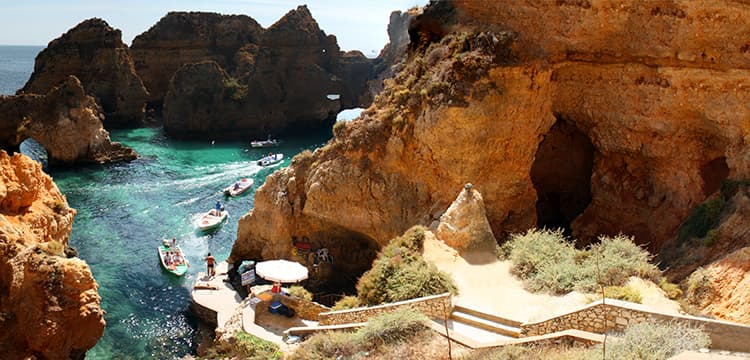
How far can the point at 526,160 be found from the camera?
19.5 metres

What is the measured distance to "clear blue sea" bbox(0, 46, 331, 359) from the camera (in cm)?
2228

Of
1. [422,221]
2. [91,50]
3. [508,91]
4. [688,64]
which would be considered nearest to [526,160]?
[508,91]

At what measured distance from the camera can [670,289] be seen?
12828 millimetres

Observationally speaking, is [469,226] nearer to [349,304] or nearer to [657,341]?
[349,304]

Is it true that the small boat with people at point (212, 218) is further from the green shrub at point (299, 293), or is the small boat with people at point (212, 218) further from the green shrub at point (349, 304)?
the green shrub at point (349, 304)

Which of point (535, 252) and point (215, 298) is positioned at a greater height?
point (535, 252)

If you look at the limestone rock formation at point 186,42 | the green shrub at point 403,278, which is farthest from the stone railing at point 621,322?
the limestone rock formation at point 186,42

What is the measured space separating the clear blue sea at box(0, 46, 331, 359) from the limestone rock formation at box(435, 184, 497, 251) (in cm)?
1093

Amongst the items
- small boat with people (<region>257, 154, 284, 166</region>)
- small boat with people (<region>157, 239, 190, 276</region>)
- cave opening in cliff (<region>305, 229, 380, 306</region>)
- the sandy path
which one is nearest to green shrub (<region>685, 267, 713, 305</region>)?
the sandy path

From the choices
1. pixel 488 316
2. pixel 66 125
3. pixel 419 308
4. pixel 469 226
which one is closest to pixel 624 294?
pixel 488 316

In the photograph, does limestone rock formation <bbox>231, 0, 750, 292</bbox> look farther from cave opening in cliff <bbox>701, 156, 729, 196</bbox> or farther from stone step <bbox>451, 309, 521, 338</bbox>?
stone step <bbox>451, 309, 521, 338</bbox>

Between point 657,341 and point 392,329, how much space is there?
5.04 meters

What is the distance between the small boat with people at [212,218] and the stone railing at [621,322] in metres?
24.6

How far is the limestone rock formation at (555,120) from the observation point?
54.7 feet
